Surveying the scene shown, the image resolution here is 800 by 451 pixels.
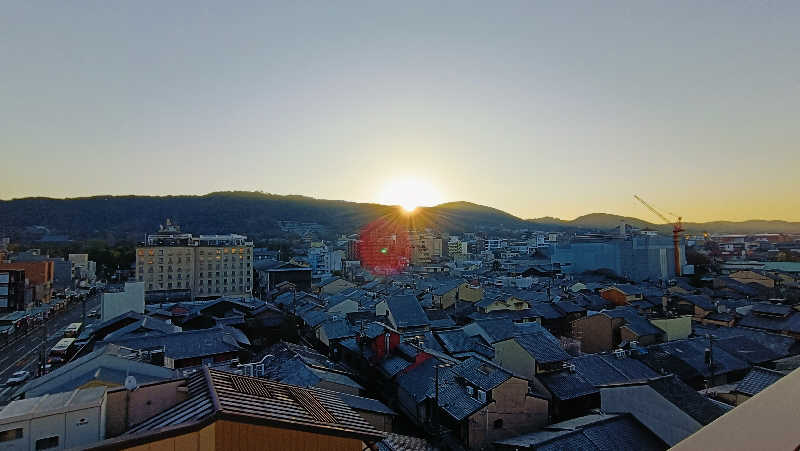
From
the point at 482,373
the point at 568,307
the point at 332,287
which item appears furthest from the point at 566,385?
the point at 332,287

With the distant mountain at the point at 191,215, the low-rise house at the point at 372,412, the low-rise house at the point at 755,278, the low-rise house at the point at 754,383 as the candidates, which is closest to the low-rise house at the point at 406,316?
the low-rise house at the point at 372,412

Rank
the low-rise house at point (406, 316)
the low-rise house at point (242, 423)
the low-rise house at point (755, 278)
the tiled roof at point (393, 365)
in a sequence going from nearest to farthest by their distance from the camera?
the low-rise house at point (242, 423) < the tiled roof at point (393, 365) < the low-rise house at point (406, 316) < the low-rise house at point (755, 278)

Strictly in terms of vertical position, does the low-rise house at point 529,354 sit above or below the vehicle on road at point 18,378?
above

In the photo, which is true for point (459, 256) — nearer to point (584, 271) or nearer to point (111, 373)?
point (584, 271)

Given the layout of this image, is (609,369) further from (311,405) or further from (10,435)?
(10,435)

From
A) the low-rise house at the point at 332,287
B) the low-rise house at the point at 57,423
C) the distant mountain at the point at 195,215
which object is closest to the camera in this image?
the low-rise house at the point at 57,423

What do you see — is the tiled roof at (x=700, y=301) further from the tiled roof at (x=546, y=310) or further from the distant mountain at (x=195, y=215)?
the distant mountain at (x=195, y=215)

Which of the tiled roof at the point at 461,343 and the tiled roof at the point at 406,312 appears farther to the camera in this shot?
the tiled roof at the point at 406,312
